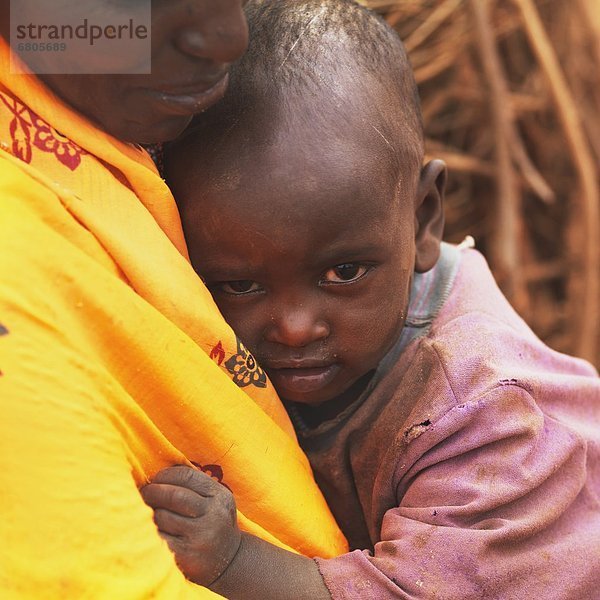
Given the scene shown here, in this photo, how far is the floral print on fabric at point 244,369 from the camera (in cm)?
135

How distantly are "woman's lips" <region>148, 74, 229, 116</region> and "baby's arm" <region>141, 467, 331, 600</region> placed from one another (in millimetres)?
440

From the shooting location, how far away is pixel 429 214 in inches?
66.8

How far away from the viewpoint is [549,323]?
3977mm

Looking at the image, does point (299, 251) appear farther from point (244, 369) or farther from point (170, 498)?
point (170, 498)

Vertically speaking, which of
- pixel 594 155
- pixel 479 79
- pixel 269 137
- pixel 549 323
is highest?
pixel 269 137

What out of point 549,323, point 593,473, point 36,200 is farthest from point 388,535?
point 549,323

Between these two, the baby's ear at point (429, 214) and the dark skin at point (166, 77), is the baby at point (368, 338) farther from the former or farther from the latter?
the dark skin at point (166, 77)

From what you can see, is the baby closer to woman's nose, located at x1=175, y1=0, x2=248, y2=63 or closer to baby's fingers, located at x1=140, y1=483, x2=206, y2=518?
baby's fingers, located at x1=140, y1=483, x2=206, y2=518

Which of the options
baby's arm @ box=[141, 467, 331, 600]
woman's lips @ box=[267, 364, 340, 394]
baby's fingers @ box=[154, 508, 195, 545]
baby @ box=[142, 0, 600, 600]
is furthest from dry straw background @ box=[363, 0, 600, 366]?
baby's fingers @ box=[154, 508, 195, 545]

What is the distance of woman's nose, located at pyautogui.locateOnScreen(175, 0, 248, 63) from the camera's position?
A: 1091 mm

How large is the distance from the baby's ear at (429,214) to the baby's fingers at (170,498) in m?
0.64

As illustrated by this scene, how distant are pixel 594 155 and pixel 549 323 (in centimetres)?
70

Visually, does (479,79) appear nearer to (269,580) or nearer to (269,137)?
(269,137)

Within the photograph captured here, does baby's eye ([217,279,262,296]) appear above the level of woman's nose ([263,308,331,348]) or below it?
above
